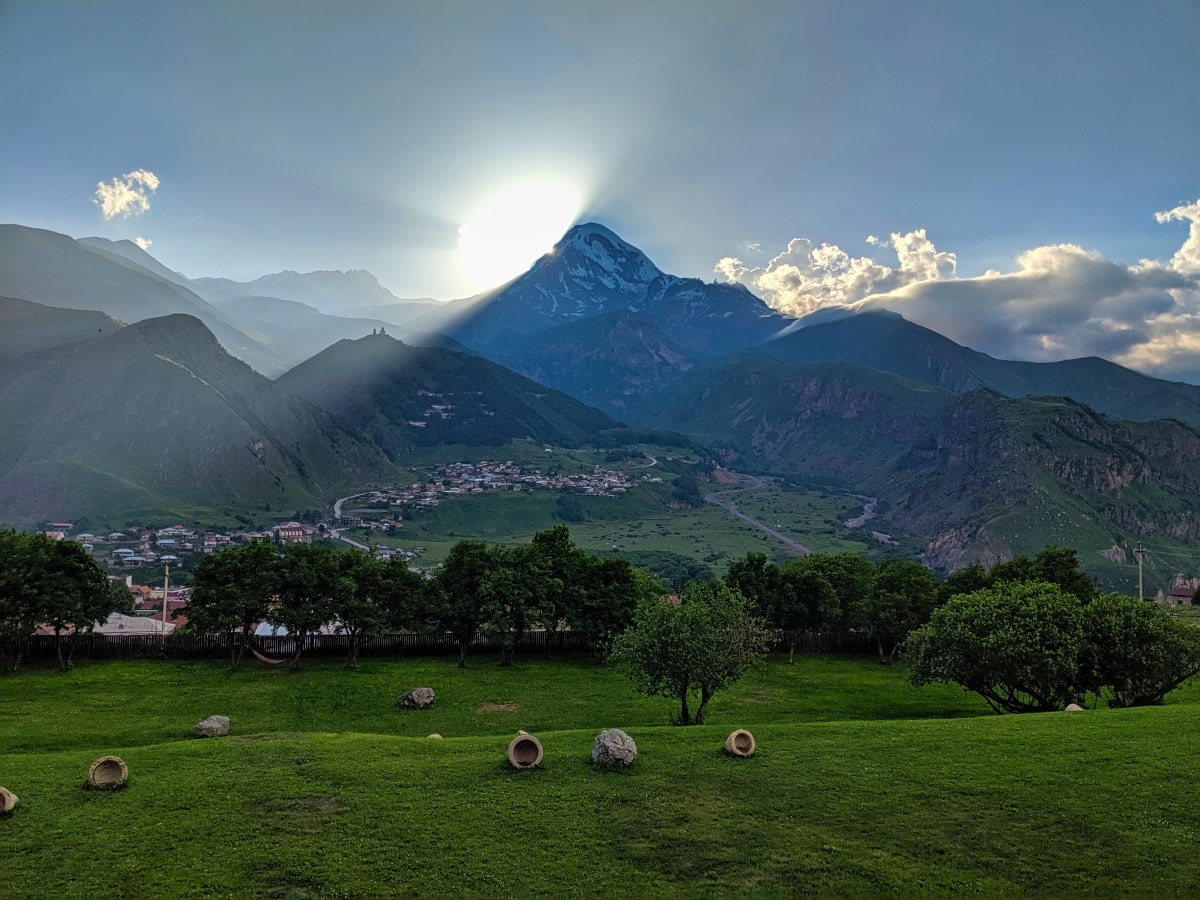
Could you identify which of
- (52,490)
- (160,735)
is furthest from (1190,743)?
(52,490)

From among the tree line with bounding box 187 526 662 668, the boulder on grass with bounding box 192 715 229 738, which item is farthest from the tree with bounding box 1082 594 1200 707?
the boulder on grass with bounding box 192 715 229 738

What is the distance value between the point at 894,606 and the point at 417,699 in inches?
1773

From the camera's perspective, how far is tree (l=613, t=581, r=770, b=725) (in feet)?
118

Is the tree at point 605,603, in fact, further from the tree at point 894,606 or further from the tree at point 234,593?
the tree at point 234,593

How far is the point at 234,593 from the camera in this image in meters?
51.6

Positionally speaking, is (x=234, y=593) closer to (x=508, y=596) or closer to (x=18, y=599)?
(x=18, y=599)

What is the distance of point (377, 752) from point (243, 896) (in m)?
9.59

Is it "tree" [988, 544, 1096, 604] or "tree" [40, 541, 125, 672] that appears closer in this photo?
"tree" [40, 541, 125, 672]

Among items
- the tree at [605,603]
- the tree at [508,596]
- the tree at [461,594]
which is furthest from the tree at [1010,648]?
the tree at [461,594]

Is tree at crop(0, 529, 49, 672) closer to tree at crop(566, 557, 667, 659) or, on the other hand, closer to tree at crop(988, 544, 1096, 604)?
tree at crop(566, 557, 667, 659)

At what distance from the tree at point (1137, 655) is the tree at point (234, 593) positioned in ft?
188

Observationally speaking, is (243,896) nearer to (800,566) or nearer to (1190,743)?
(1190,743)

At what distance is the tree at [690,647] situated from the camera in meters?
35.9

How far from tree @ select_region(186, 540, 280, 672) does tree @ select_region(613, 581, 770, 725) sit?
31351mm
